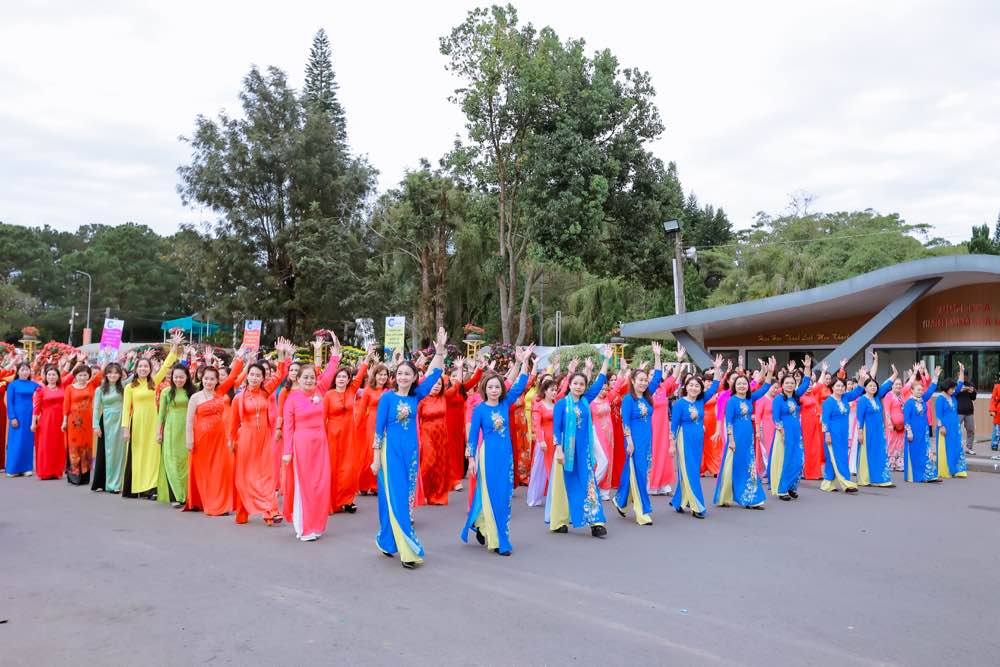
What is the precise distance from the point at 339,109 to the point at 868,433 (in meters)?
34.6

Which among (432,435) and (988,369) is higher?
(988,369)

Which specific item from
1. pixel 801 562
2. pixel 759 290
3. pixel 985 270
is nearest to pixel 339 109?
pixel 759 290

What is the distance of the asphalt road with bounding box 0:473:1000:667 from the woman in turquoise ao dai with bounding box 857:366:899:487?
2926 millimetres

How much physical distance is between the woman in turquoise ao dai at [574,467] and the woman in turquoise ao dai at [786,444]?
137 inches

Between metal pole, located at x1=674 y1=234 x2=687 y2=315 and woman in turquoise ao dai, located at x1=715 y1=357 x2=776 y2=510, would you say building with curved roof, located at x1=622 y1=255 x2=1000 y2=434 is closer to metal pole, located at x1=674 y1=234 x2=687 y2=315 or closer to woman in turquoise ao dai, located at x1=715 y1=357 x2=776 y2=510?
metal pole, located at x1=674 y1=234 x2=687 y2=315

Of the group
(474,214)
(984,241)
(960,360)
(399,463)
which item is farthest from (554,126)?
(984,241)

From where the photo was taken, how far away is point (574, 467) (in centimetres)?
711

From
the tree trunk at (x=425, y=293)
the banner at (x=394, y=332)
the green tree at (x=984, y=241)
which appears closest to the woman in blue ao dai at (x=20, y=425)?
the banner at (x=394, y=332)

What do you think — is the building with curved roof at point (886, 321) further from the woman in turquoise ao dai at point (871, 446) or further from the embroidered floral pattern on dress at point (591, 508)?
the embroidered floral pattern on dress at point (591, 508)

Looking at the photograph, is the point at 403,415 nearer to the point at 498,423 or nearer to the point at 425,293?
the point at 498,423

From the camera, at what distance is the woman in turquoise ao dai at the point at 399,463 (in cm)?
579

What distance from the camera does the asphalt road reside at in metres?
4.04

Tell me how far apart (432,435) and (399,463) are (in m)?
2.56

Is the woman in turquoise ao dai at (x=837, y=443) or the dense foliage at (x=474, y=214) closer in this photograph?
the woman in turquoise ao dai at (x=837, y=443)
